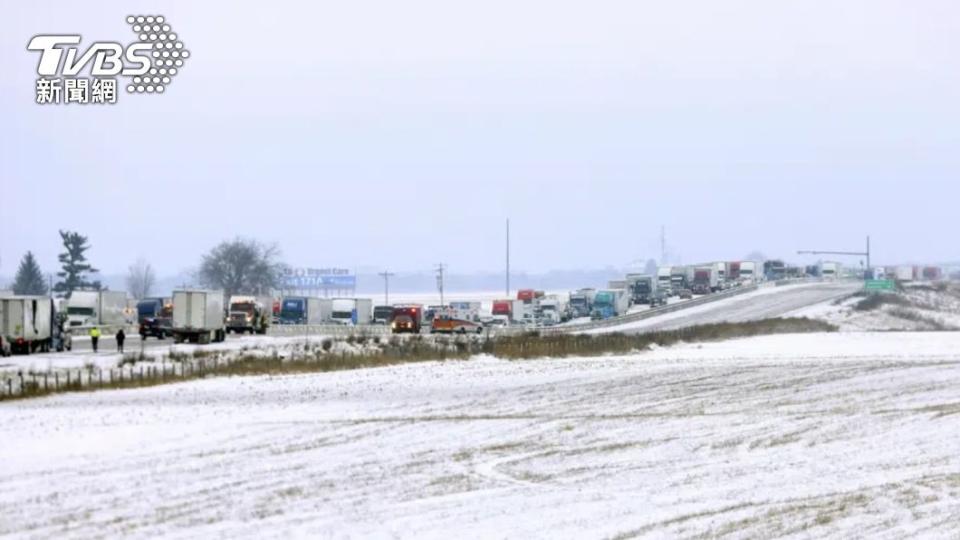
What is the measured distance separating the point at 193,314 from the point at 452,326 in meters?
29.5

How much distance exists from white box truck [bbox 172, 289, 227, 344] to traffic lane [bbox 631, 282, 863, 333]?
3823 cm

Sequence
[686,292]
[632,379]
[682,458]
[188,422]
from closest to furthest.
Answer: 1. [682,458]
2. [188,422]
3. [632,379]
4. [686,292]

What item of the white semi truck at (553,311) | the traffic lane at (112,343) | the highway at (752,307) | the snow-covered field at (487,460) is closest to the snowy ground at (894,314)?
the highway at (752,307)

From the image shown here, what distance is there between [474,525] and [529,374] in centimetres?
3599

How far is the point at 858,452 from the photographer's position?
97.3 ft

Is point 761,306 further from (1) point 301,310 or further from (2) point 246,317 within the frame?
(2) point 246,317

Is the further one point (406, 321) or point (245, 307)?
point (406, 321)

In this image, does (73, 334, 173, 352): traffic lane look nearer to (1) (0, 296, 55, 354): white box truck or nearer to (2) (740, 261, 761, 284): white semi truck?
(1) (0, 296, 55, 354): white box truck

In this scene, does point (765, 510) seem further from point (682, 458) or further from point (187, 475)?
point (187, 475)

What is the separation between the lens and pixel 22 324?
72188 millimetres

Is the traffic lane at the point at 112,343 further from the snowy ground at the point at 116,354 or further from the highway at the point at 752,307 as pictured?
the highway at the point at 752,307

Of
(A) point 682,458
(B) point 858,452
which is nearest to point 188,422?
(A) point 682,458

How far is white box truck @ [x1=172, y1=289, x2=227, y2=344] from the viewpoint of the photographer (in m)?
81.5

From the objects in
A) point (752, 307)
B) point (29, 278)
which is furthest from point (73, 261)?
point (752, 307)
